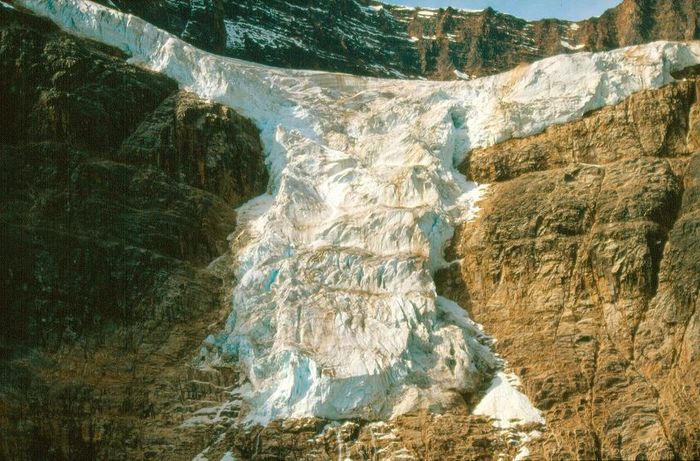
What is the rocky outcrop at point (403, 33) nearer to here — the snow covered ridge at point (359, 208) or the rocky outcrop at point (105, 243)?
the snow covered ridge at point (359, 208)

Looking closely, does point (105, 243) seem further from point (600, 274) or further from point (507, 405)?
point (600, 274)

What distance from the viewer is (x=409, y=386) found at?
3628 cm

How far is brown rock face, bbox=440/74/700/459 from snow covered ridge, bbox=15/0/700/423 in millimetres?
1212

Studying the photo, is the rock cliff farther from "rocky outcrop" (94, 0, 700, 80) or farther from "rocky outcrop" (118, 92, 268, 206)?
"rocky outcrop" (94, 0, 700, 80)

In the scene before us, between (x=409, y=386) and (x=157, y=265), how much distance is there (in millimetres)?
12154

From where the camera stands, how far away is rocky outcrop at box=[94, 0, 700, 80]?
265ft

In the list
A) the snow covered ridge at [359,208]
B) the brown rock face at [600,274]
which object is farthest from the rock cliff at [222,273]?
the snow covered ridge at [359,208]

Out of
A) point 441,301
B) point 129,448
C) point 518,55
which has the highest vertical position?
point 518,55

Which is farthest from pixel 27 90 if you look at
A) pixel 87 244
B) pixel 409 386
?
pixel 409 386

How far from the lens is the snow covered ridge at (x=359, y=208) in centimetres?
3662

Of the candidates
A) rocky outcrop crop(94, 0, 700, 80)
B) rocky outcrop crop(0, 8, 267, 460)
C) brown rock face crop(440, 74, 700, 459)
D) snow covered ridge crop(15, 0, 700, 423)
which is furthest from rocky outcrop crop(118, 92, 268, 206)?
rocky outcrop crop(94, 0, 700, 80)

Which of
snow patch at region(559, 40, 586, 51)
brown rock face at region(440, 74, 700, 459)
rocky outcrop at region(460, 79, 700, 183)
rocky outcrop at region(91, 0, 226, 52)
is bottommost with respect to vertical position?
brown rock face at region(440, 74, 700, 459)

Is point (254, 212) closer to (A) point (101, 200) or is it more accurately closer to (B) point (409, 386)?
(A) point (101, 200)

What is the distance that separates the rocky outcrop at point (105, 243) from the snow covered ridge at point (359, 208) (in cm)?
172
